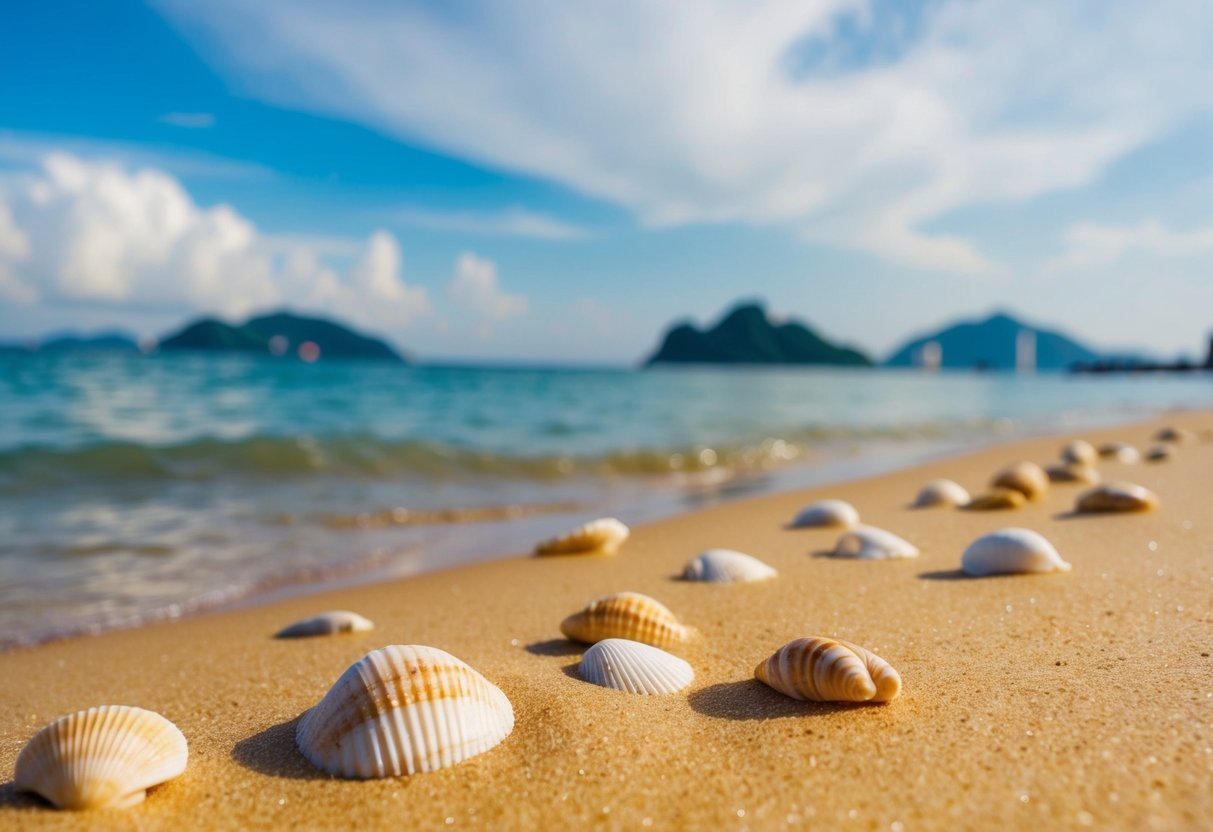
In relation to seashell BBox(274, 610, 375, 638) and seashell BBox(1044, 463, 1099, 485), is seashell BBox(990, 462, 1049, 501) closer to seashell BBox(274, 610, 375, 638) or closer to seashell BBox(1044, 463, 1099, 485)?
seashell BBox(1044, 463, 1099, 485)

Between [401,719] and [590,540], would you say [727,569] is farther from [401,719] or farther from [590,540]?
[401,719]

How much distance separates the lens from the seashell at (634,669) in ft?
7.87

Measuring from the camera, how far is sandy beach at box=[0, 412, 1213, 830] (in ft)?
5.45

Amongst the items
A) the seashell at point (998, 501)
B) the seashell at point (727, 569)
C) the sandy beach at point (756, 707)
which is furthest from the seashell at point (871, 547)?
the seashell at point (998, 501)

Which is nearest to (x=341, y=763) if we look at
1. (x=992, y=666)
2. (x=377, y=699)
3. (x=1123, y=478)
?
(x=377, y=699)

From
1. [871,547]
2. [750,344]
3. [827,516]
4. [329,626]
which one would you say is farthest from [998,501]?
[750,344]

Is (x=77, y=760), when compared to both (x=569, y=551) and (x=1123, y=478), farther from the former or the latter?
(x=1123, y=478)

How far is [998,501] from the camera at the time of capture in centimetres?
561

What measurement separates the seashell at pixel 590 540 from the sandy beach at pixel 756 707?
0.83 meters

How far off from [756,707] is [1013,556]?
197cm

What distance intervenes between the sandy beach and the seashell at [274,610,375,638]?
0.07m

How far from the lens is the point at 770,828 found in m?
1.57

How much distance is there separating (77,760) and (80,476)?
333 inches

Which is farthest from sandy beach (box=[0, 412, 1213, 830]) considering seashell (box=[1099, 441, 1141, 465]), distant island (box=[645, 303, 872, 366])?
distant island (box=[645, 303, 872, 366])
